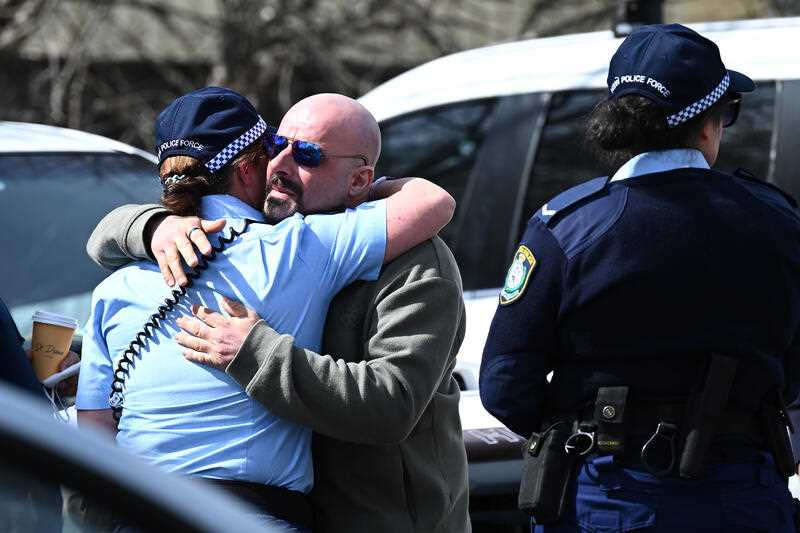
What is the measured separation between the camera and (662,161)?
2.47 metres

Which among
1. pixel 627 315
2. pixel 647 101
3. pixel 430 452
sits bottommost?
pixel 430 452

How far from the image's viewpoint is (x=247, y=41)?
1082cm

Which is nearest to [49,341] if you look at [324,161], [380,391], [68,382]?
[68,382]

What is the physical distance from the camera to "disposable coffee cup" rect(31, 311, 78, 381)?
2.87 meters

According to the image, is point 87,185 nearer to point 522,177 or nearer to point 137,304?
point 522,177

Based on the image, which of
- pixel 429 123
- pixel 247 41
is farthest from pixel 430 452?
pixel 247 41

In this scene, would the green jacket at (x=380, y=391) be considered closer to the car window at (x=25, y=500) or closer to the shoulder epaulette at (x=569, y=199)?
the shoulder epaulette at (x=569, y=199)

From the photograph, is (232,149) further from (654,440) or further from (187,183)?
(654,440)

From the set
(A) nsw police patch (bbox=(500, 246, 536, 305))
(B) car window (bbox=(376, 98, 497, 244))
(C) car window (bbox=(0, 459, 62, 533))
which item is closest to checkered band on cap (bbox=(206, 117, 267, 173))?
(A) nsw police patch (bbox=(500, 246, 536, 305))

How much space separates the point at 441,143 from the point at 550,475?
2.65 meters

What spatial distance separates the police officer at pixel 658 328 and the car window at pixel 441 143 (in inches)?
88.1

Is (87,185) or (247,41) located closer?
(87,185)

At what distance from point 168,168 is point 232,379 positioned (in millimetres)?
481

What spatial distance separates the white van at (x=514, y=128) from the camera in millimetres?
4078
